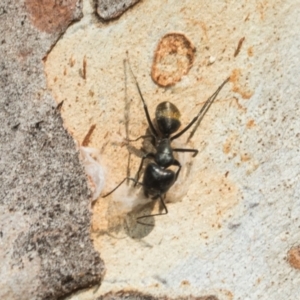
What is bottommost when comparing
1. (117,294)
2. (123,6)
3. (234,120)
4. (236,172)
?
(117,294)

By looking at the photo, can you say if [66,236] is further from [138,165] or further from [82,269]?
[138,165]

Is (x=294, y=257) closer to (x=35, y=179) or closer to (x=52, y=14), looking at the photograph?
(x=35, y=179)

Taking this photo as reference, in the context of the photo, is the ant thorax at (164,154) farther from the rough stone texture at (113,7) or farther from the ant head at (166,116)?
the rough stone texture at (113,7)

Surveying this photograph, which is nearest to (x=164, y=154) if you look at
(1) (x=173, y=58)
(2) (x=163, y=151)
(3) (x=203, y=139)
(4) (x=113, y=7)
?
(2) (x=163, y=151)

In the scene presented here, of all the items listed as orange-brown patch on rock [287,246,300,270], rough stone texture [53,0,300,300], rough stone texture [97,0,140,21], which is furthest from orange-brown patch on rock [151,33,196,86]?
orange-brown patch on rock [287,246,300,270]

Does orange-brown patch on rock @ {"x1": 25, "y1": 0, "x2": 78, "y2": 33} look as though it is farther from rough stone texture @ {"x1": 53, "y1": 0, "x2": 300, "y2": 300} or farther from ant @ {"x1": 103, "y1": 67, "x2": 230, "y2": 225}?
ant @ {"x1": 103, "y1": 67, "x2": 230, "y2": 225}

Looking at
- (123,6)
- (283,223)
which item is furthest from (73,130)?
(283,223)

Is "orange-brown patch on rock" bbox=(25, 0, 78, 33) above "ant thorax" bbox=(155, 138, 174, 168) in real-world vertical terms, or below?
above
